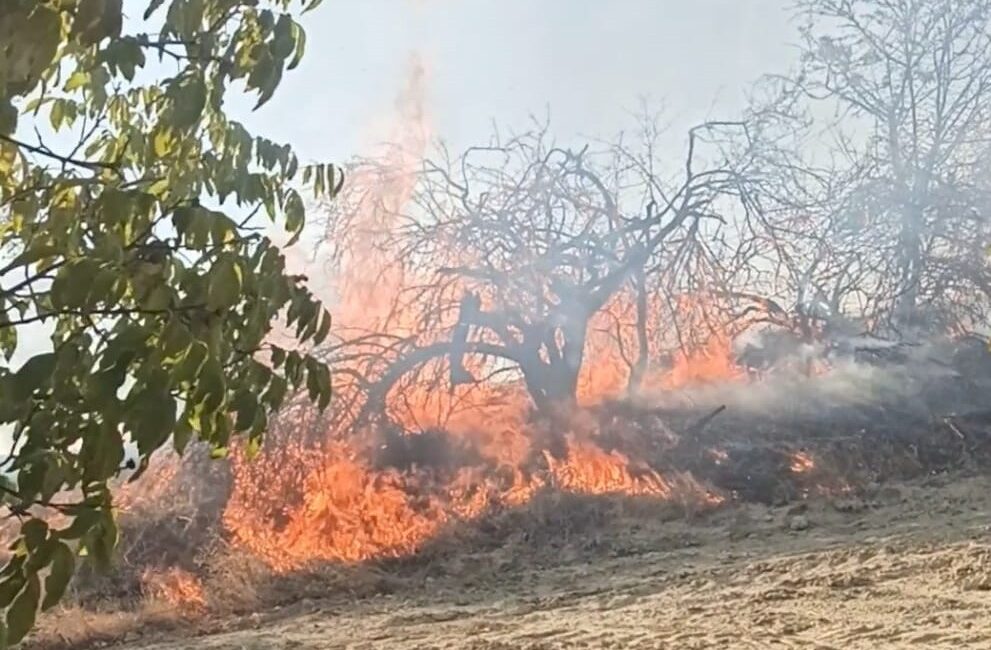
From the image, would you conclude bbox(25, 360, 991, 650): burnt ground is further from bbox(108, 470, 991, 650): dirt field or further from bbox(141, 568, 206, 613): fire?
bbox(141, 568, 206, 613): fire

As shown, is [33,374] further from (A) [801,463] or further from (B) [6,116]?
(A) [801,463]

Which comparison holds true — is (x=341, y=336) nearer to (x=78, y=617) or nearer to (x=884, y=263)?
(x=78, y=617)

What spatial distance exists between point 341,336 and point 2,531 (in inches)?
101

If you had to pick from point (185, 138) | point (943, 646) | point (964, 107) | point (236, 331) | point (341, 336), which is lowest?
point (943, 646)

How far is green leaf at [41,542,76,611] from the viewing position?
0.87 m

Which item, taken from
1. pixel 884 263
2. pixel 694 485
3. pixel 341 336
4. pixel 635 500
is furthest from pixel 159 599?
pixel 884 263

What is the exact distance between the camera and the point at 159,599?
5.15 meters

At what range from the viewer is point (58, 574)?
879 mm

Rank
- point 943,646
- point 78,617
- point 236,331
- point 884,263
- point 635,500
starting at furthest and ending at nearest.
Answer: point 884,263
point 635,500
point 78,617
point 943,646
point 236,331

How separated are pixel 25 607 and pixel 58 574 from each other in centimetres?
8

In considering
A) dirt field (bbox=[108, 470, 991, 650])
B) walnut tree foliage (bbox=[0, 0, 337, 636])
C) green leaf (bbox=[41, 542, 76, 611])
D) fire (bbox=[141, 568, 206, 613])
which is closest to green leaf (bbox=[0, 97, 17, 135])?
walnut tree foliage (bbox=[0, 0, 337, 636])

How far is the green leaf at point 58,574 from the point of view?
87 centimetres

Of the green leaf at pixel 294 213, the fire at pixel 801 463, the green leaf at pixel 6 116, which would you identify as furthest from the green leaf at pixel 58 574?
the fire at pixel 801 463

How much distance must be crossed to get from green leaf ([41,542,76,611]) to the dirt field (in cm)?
295
